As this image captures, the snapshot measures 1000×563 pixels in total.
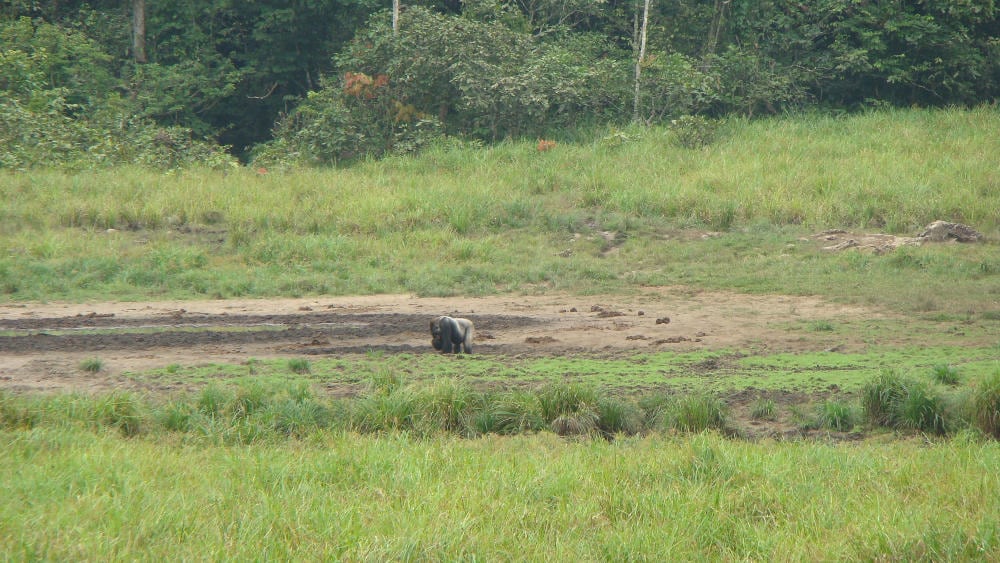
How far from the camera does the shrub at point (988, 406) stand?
20.0 ft

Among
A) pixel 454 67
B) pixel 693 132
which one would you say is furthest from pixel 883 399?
pixel 454 67

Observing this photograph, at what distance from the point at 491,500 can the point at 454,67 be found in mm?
17398

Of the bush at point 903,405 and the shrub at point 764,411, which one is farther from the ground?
the bush at point 903,405

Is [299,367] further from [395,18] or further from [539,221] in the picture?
[395,18]

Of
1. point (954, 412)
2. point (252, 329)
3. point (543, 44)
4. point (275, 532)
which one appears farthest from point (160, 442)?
point (543, 44)

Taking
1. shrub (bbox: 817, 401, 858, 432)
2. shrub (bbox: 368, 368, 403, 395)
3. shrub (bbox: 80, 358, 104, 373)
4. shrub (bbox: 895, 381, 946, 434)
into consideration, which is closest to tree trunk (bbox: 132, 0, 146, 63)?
shrub (bbox: 80, 358, 104, 373)

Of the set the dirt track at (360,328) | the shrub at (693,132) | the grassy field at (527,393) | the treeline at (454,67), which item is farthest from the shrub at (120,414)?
the shrub at (693,132)

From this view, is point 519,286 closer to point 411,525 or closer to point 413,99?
point 411,525

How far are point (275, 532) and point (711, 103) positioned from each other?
20.1 meters

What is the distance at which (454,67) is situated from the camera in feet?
68.9

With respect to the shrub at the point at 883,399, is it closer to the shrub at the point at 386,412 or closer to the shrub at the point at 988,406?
the shrub at the point at 988,406

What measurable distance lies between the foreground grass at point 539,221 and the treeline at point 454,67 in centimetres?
228

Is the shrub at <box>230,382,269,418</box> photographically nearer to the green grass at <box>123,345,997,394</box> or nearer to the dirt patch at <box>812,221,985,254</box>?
the green grass at <box>123,345,997,394</box>

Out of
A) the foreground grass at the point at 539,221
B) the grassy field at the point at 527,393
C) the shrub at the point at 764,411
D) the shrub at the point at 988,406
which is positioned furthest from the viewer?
the foreground grass at the point at 539,221
